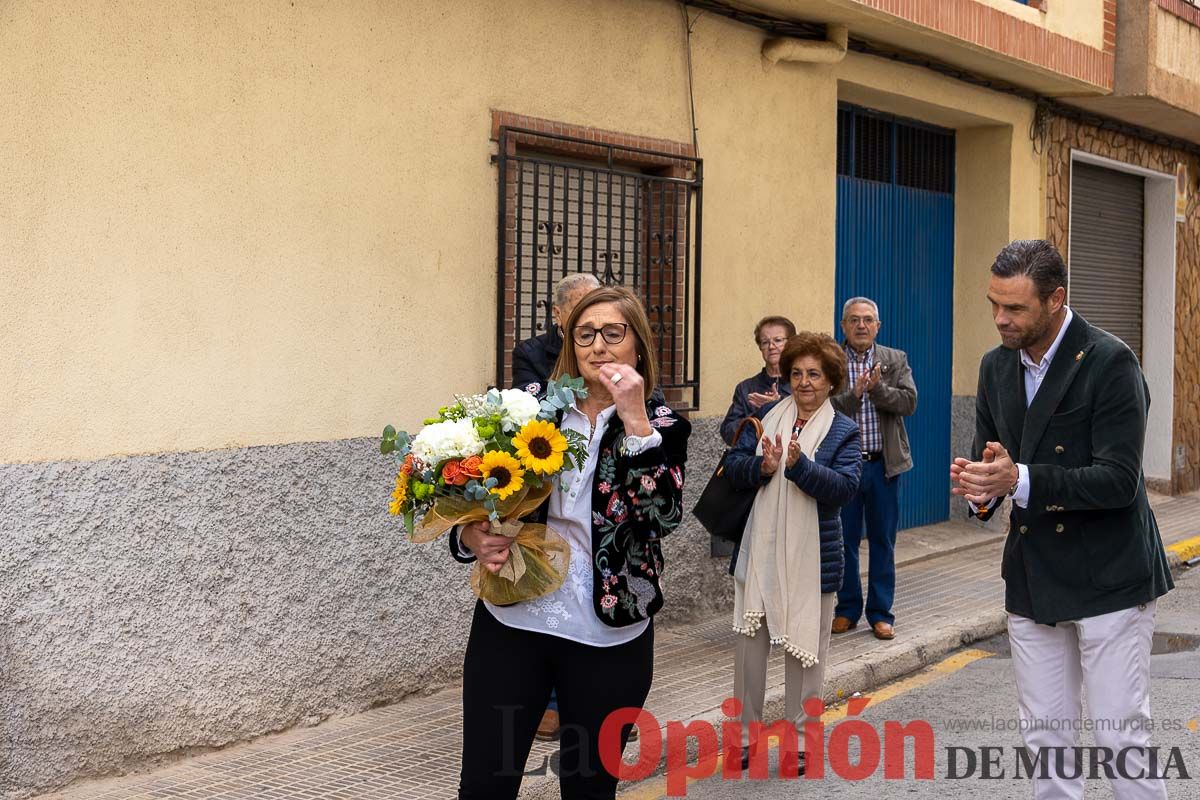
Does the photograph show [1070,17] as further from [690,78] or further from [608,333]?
[608,333]

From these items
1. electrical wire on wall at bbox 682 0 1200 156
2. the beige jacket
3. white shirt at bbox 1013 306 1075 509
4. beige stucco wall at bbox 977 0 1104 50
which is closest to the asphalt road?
white shirt at bbox 1013 306 1075 509

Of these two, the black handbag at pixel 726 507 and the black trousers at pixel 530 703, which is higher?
the black handbag at pixel 726 507

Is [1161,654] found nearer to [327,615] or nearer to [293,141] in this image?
[327,615]

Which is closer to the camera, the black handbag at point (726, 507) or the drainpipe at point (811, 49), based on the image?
the black handbag at point (726, 507)

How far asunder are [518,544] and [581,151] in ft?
14.7

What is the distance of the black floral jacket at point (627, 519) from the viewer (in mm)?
3811

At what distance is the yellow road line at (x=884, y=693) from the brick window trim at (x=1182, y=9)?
286 inches

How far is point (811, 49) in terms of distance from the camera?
30.5 feet

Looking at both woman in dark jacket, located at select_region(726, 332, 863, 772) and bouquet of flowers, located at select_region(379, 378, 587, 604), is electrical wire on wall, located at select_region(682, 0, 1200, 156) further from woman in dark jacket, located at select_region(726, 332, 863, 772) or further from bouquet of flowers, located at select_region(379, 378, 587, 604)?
bouquet of flowers, located at select_region(379, 378, 587, 604)

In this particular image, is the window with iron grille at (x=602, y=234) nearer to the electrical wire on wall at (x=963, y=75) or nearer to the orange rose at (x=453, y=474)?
the electrical wire on wall at (x=963, y=75)

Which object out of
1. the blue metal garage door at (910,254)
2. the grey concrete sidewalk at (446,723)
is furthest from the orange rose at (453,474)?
the blue metal garage door at (910,254)

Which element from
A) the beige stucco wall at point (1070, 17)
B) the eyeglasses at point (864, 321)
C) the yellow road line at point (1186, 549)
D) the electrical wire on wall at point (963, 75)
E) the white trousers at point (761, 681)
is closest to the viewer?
the white trousers at point (761, 681)

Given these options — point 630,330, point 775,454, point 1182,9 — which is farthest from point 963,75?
point 630,330

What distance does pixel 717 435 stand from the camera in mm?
8836
